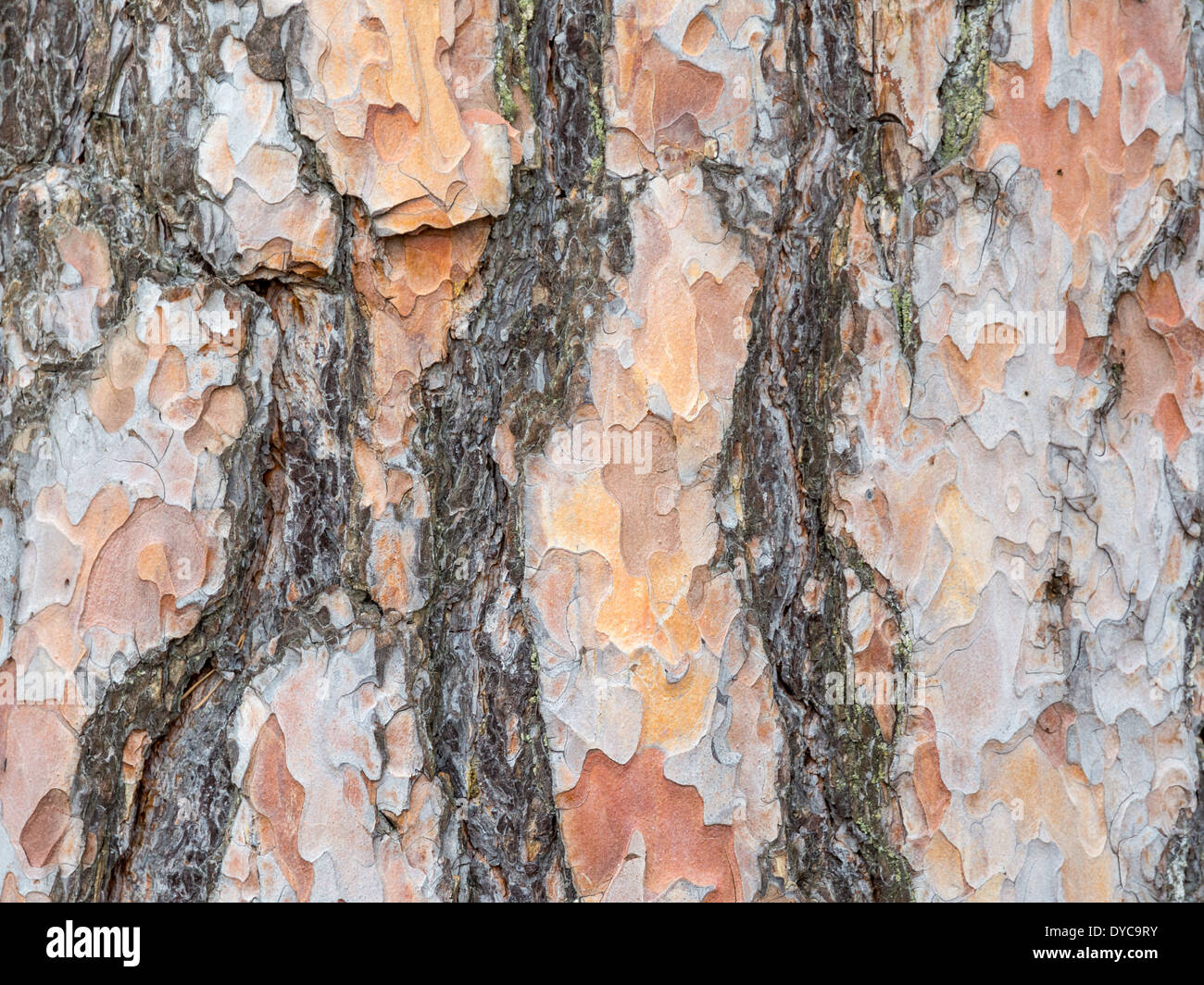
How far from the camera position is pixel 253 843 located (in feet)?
2.73

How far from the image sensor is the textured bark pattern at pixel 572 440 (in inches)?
32.3

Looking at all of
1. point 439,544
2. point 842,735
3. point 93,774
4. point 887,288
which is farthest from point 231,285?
point 842,735

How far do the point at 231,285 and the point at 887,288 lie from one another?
65 cm

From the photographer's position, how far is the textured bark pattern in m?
0.82

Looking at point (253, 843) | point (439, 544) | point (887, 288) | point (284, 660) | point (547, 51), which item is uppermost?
point (547, 51)

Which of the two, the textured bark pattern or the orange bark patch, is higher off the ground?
the textured bark pattern

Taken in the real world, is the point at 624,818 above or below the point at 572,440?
below

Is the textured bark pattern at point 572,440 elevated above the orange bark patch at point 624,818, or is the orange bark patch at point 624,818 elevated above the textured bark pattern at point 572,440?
the textured bark pattern at point 572,440

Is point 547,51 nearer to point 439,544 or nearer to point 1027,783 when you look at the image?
point 439,544

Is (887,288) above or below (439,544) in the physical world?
above

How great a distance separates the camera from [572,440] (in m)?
0.81
